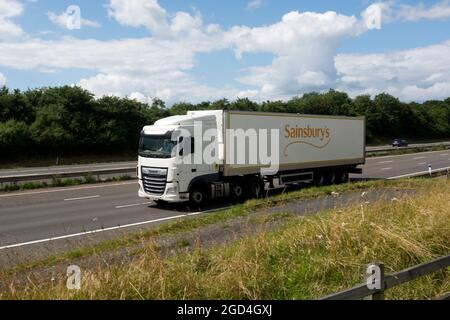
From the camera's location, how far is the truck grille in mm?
16188

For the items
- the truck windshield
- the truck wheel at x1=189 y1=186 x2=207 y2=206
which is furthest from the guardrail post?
the truck wheel at x1=189 y1=186 x2=207 y2=206

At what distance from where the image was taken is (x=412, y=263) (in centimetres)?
654

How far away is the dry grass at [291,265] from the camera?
202 inches

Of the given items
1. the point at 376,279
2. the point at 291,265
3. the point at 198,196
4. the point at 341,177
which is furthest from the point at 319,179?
the point at 376,279

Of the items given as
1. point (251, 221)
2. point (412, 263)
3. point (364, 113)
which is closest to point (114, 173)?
point (251, 221)

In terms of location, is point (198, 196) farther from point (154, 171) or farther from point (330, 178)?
point (330, 178)

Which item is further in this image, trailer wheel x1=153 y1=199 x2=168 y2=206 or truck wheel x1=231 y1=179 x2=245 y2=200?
truck wheel x1=231 y1=179 x2=245 y2=200

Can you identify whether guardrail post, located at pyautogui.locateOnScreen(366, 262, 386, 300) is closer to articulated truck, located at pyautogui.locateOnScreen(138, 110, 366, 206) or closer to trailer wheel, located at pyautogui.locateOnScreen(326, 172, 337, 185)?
articulated truck, located at pyautogui.locateOnScreen(138, 110, 366, 206)

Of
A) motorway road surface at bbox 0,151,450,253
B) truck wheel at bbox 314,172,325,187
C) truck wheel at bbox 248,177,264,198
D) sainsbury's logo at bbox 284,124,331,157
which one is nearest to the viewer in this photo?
motorway road surface at bbox 0,151,450,253

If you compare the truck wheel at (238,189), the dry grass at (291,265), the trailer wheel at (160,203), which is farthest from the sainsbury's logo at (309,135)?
the dry grass at (291,265)

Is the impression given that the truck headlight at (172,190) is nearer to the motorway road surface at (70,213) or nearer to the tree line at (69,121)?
the motorway road surface at (70,213)

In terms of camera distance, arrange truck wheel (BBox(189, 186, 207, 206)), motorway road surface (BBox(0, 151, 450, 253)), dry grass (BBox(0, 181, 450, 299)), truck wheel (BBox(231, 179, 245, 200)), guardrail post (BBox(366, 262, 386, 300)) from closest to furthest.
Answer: guardrail post (BBox(366, 262, 386, 300)), dry grass (BBox(0, 181, 450, 299)), motorway road surface (BBox(0, 151, 450, 253)), truck wheel (BBox(189, 186, 207, 206)), truck wheel (BBox(231, 179, 245, 200))

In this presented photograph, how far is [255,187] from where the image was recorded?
18.9 metres
